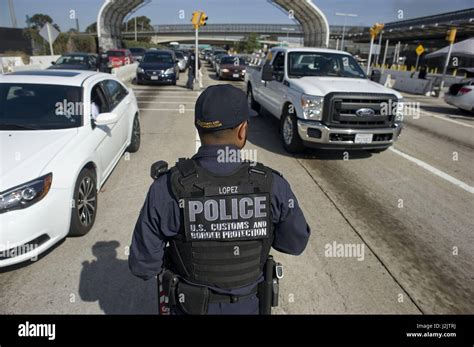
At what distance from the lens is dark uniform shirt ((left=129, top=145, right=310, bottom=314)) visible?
1645 millimetres

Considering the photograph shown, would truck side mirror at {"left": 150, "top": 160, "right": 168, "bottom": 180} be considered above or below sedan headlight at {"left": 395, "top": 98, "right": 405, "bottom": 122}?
Result: above

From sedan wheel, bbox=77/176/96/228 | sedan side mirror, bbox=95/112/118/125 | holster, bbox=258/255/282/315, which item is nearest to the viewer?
holster, bbox=258/255/282/315

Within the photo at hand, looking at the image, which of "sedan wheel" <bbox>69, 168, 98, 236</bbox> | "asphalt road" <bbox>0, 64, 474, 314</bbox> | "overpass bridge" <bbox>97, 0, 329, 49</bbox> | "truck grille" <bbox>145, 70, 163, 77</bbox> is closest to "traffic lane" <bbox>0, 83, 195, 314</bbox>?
"asphalt road" <bbox>0, 64, 474, 314</bbox>

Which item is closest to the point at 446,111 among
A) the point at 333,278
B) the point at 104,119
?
the point at 333,278

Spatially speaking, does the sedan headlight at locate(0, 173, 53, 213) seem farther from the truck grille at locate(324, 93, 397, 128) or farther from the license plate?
the license plate

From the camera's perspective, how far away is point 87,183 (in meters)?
3.86

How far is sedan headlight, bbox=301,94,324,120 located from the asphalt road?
933mm

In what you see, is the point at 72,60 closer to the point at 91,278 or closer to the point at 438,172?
the point at 91,278

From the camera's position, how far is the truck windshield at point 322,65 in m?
7.62

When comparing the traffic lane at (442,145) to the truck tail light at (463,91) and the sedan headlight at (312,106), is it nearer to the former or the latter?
the truck tail light at (463,91)

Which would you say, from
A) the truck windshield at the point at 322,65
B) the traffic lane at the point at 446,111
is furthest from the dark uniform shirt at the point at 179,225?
the traffic lane at the point at 446,111

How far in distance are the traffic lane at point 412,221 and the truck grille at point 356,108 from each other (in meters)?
0.85

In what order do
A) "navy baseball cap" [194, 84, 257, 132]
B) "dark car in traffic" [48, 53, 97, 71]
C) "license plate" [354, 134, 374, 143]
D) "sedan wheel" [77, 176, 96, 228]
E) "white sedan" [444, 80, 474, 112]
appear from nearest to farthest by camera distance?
"navy baseball cap" [194, 84, 257, 132], "sedan wheel" [77, 176, 96, 228], "license plate" [354, 134, 374, 143], "white sedan" [444, 80, 474, 112], "dark car in traffic" [48, 53, 97, 71]
